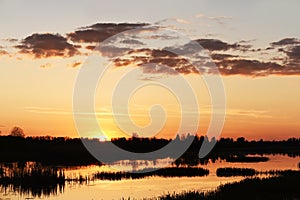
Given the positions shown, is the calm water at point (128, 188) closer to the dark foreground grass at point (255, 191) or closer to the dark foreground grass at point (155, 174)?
the dark foreground grass at point (155, 174)

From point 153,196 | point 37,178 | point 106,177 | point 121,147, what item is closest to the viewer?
point 153,196

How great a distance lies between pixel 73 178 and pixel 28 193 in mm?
7880

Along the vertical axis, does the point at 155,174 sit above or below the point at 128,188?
above

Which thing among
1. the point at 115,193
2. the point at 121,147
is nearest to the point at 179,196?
the point at 115,193

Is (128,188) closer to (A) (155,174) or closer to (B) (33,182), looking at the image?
(B) (33,182)

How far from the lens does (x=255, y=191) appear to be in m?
32.2

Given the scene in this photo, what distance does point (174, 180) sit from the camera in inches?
1745

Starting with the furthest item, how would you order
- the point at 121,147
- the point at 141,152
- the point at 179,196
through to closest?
the point at 121,147 < the point at 141,152 < the point at 179,196

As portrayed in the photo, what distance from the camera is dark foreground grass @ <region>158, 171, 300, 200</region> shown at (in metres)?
29.6

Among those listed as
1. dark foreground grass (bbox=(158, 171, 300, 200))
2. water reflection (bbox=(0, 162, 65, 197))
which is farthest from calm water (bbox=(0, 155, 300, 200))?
dark foreground grass (bbox=(158, 171, 300, 200))

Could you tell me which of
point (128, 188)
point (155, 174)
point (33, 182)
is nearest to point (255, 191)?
point (128, 188)

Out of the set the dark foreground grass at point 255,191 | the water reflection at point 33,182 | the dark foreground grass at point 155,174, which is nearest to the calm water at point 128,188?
the water reflection at point 33,182

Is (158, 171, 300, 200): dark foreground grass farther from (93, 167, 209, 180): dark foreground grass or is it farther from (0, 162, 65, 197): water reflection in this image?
(93, 167, 209, 180): dark foreground grass

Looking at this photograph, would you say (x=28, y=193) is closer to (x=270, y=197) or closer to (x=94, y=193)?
(x=94, y=193)
